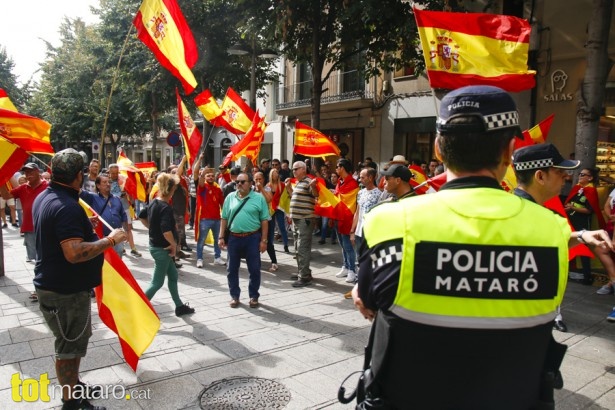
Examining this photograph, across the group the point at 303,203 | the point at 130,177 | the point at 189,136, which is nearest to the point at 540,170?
the point at 303,203

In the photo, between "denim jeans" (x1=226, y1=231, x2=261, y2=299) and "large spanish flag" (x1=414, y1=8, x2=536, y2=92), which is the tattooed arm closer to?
"denim jeans" (x1=226, y1=231, x2=261, y2=299)

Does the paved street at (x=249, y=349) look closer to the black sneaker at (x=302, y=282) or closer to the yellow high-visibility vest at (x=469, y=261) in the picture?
the black sneaker at (x=302, y=282)

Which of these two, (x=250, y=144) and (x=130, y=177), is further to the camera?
(x=130, y=177)

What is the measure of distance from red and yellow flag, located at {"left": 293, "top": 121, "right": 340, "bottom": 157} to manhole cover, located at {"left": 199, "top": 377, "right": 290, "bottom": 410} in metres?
6.05

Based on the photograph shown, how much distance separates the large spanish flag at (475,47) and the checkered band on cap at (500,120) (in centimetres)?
483

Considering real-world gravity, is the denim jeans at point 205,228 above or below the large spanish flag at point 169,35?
below

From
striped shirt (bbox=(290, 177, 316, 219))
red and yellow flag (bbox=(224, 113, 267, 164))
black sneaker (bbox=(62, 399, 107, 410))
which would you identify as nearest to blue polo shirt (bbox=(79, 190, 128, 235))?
red and yellow flag (bbox=(224, 113, 267, 164))

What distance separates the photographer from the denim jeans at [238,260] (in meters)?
6.46

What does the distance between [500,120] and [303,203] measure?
6.46 m

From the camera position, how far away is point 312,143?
377 inches

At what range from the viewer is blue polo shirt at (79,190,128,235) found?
6.58m

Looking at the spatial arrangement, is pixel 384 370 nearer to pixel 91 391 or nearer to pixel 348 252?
pixel 91 391

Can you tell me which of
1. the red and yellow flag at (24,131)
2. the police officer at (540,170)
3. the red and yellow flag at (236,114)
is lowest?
the police officer at (540,170)

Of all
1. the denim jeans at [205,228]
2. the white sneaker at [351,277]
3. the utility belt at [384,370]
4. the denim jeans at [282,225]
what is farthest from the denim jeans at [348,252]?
the utility belt at [384,370]
